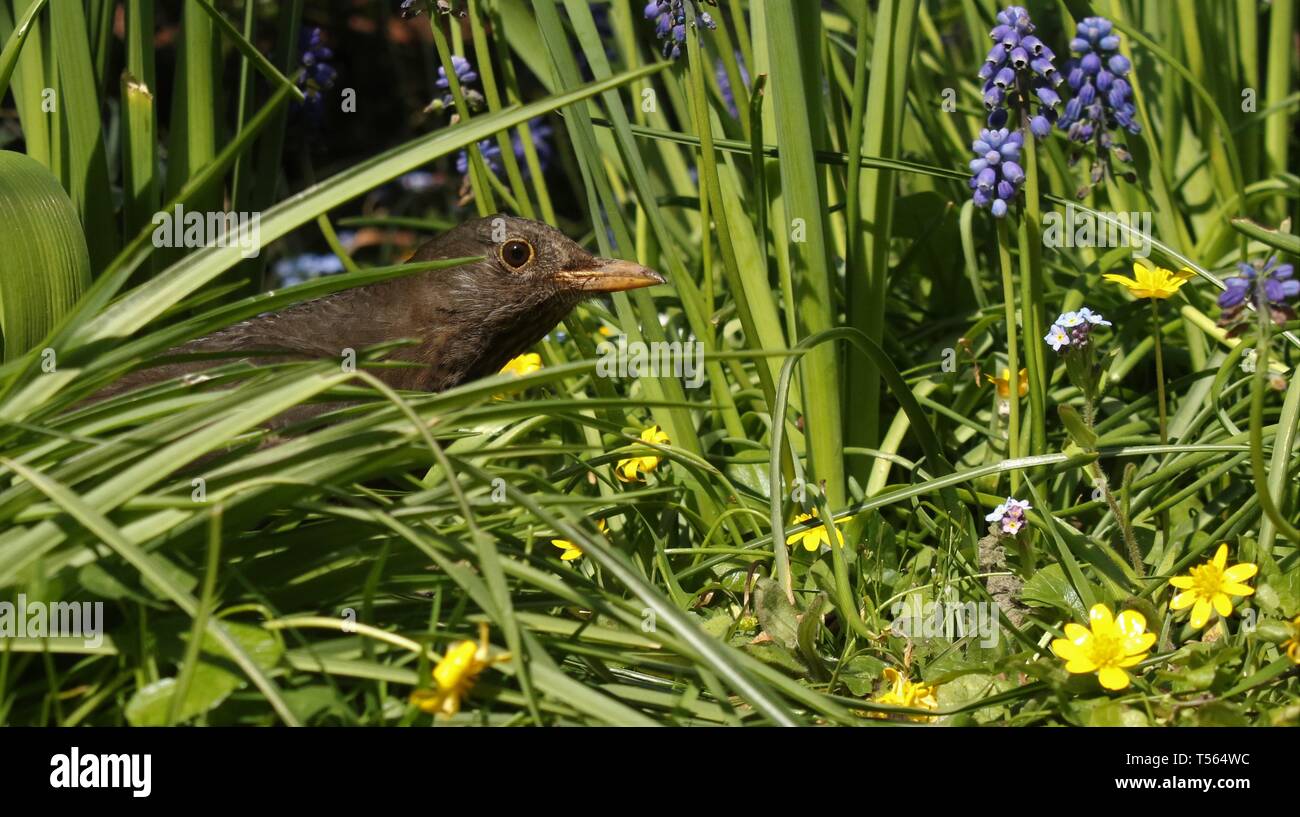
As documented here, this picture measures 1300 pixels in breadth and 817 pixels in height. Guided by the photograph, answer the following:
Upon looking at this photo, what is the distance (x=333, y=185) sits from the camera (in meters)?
2.05

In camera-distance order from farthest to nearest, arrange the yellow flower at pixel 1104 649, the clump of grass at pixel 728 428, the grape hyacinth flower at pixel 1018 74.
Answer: the grape hyacinth flower at pixel 1018 74 → the yellow flower at pixel 1104 649 → the clump of grass at pixel 728 428

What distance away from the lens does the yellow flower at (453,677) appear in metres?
1.76

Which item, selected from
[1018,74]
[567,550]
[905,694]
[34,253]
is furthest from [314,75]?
[905,694]

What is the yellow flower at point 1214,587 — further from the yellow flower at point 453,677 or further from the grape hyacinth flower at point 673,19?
the grape hyacinth flower at point 673,19

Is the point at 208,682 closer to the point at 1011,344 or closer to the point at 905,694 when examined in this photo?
the point at 905,694

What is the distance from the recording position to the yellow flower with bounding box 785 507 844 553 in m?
2.59

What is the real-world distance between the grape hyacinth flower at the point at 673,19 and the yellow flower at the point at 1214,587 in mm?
1382

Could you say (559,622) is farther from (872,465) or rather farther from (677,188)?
(677,188)

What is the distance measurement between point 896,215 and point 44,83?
7.00ft

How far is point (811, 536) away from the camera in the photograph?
8.61 feet

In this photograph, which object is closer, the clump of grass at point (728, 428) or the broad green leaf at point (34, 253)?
the clump of grass at point (728, 428)

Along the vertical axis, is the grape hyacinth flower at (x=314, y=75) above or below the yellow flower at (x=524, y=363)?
above

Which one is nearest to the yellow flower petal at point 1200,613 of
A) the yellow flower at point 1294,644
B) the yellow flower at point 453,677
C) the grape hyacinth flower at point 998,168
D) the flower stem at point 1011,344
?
the yellow flower at point 1294,644
